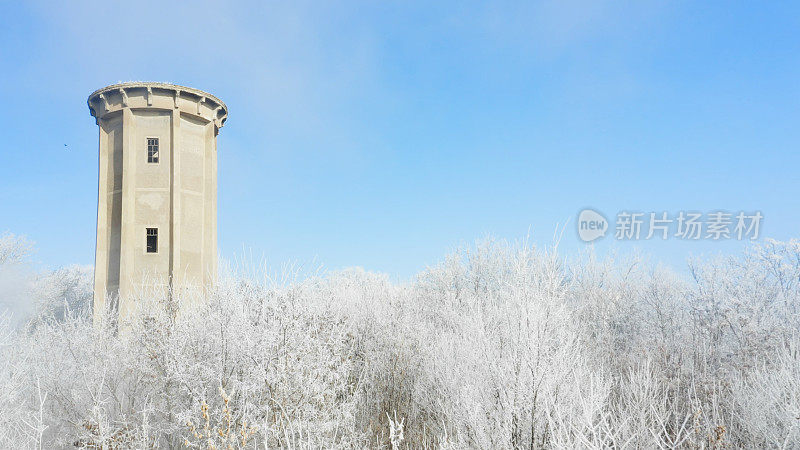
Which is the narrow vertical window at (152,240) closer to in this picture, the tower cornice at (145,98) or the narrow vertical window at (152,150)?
the narrow vertical window at (152,150)

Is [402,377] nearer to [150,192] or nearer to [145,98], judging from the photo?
[150,192]

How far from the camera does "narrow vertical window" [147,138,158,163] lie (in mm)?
18383

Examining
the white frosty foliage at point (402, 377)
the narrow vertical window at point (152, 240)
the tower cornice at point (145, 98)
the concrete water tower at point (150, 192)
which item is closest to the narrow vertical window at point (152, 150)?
the concrete water tower at point (150, 192)

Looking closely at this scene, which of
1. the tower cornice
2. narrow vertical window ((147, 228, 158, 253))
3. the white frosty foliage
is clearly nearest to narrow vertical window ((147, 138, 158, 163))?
the tower cornice

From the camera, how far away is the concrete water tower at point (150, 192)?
17.6m

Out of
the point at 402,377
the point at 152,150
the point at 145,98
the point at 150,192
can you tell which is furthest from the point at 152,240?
the point at 402,377

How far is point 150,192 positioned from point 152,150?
5.21 ft

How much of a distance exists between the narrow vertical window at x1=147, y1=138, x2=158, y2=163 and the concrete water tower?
0.02 m

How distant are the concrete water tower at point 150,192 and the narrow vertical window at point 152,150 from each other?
0.02m

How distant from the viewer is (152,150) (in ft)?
60.6

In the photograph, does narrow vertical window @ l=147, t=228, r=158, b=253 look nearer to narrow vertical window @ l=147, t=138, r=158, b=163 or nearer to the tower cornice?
narrow vertical window @ l=147, t=138, r=158, b=163

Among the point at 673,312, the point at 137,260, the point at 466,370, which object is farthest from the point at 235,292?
the point at 673,312

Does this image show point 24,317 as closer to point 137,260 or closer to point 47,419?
point 137,260

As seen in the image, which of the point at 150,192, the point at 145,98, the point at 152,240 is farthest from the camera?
the point at 145,98
